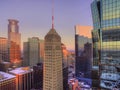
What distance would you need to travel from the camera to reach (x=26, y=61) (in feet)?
160

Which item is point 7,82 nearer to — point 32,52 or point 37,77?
point 37,77

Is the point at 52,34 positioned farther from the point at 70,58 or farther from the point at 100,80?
the point at 70,58

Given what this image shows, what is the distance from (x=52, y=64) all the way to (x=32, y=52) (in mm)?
29011

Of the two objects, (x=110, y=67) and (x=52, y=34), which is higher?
(x=52, y=34)

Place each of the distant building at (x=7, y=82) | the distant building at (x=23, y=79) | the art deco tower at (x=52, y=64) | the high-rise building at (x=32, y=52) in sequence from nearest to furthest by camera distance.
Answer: the art deco tower at (x=52, y=64) < the distant building at (x=7, y=82) < the distant building at (x=23, y=79) < the high-rise building at (x=32, y=52)

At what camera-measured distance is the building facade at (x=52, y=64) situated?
21359 millimetres

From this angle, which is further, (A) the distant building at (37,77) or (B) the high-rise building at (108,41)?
(A) the distant building at (37,77)

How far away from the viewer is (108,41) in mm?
11117

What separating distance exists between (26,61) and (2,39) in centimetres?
1103

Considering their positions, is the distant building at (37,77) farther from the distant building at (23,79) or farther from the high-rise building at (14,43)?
the high-rise building at (14,43)

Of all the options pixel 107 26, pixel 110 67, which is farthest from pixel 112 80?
pixel 107 26

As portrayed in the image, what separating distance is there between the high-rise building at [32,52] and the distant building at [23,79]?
17.2 meters

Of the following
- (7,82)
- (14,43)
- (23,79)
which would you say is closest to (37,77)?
(23,79)

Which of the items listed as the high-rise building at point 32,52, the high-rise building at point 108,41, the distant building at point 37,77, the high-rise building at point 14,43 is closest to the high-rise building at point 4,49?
the high-rise building at point 14,43
